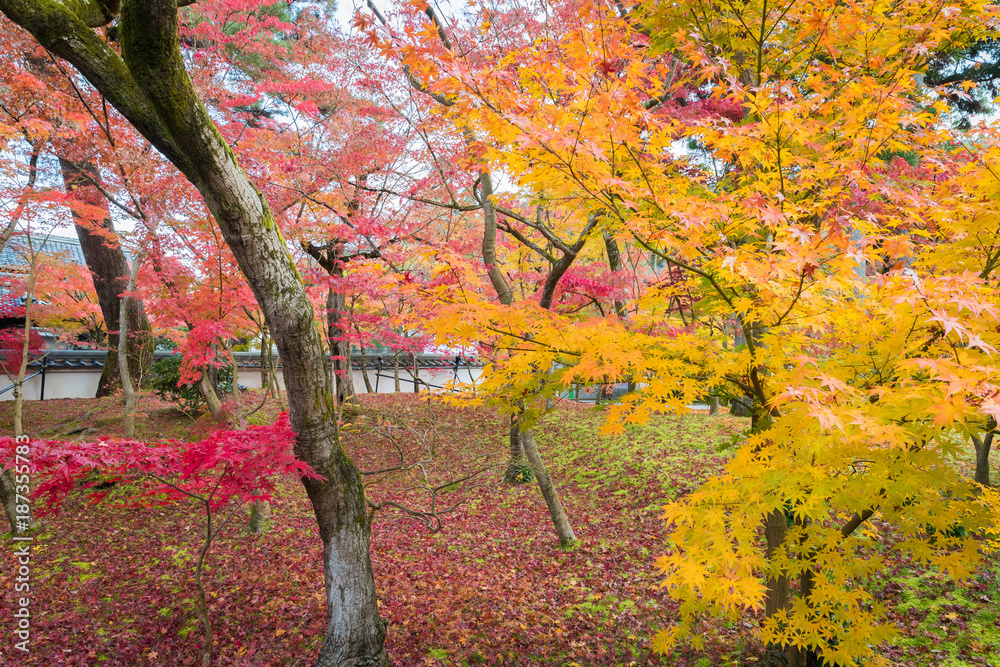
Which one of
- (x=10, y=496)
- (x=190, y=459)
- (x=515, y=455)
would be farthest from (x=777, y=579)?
(x=10, y=496)

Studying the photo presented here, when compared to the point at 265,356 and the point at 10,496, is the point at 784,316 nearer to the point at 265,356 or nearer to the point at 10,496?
the point at 10,496

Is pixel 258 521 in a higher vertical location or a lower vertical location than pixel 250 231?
lower

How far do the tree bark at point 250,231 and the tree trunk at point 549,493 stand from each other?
2614 millimetres

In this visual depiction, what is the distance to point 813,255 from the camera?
84.9 inches

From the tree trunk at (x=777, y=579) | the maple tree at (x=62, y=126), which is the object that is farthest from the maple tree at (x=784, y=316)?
the maple tree at (x=62, y=126)

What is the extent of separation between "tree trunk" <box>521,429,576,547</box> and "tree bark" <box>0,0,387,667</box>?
261 centimetres

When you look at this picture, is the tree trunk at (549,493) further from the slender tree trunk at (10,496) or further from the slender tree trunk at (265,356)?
the slender tree trunk at (10,496)

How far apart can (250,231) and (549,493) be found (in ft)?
14.4

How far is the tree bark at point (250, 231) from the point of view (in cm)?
276

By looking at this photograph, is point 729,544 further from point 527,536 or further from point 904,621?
point 527,536

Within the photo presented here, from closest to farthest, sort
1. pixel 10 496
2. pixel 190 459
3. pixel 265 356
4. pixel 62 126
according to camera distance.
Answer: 1. pixel 190 459
2. pixel 10 496
3. pixel 62 126
4. pixel 265 356

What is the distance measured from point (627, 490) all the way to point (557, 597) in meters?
2.98

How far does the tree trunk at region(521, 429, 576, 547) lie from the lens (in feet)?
19.2

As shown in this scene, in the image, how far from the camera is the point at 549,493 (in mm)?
5930
